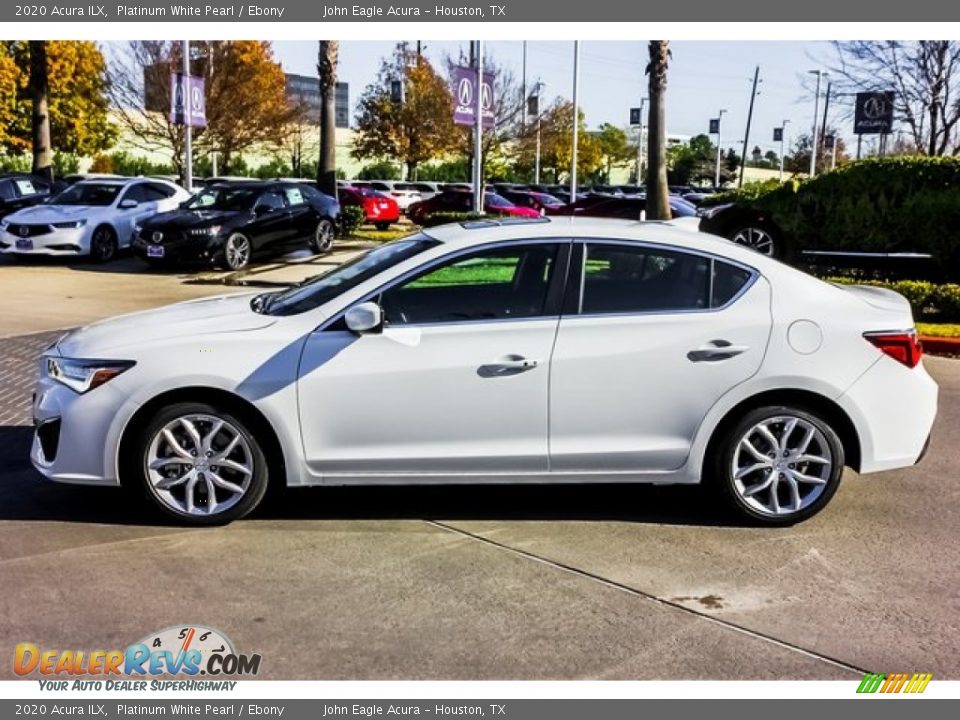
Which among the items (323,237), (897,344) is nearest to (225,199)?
(323,237)

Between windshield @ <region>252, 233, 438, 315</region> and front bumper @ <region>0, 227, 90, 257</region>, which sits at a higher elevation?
windshield @ <region>252, 233, 438, 315</region>

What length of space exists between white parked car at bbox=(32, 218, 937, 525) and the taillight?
12mm

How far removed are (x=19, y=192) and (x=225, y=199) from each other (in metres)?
7.89

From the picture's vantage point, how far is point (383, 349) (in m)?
5.08

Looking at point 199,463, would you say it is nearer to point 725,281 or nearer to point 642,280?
point 642,280

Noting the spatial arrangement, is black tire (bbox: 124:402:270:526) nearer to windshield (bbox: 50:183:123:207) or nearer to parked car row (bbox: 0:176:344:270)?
parked car row (bbox: 0:176:344:270)

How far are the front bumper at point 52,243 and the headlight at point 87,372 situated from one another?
14074 mm

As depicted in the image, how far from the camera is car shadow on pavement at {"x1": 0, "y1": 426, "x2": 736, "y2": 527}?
17.9 ft

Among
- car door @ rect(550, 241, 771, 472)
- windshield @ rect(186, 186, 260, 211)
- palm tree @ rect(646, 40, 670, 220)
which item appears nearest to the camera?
car door @ rect(550, 241, 771, 472)

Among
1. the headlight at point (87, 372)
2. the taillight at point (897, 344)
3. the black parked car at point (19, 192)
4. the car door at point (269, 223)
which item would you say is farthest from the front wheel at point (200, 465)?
the black parked car at point (19, 192)

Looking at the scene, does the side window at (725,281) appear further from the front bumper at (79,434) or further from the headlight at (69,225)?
the headlight at (69,225)

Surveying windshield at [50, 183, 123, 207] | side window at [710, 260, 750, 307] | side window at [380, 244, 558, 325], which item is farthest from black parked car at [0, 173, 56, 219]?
side window at [710, 260, 750, 307]

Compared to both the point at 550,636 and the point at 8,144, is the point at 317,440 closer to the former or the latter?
the point at 550,636

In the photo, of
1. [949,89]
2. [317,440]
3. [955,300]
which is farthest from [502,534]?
[949,89]
